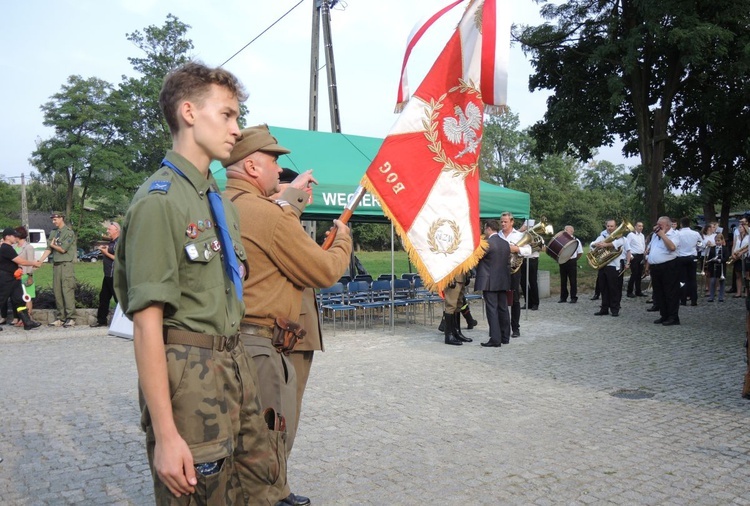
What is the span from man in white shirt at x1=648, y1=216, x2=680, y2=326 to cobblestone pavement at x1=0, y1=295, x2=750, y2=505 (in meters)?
2.18

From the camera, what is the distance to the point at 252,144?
317 cm

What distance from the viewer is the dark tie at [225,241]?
7.10ft

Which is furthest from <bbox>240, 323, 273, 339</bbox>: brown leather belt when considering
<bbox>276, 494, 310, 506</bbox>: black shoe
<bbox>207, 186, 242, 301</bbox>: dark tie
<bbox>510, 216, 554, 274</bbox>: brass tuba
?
<bbox>510, 216, 554, 274</bbox>: brass tuba

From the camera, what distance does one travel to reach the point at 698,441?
210 inches

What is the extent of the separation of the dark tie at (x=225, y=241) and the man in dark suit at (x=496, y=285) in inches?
330

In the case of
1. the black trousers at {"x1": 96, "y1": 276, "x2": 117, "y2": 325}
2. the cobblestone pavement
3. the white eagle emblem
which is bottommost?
the cobblestone pavement

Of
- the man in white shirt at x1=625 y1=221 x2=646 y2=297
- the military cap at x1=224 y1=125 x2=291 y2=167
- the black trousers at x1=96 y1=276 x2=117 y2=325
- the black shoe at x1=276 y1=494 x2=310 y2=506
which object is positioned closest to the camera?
the military cap at x1=224 y1=125 x2=291 y2=167

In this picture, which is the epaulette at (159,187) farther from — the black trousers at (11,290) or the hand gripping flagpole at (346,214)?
the black trousers at (11,290)

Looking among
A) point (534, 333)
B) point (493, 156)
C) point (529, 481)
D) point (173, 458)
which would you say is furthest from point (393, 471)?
point (493, 156)

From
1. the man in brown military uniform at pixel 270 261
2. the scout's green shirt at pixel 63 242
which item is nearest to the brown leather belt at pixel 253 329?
the man in brown military uniform at pixel 270 261

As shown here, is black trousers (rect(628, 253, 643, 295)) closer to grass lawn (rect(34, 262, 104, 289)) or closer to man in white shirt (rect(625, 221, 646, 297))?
man in white shirt (rect(625, 221, 646, 297))

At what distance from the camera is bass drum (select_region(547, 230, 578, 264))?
629 inches

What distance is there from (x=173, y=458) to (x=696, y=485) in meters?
3.79

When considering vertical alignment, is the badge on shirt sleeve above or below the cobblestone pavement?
above
